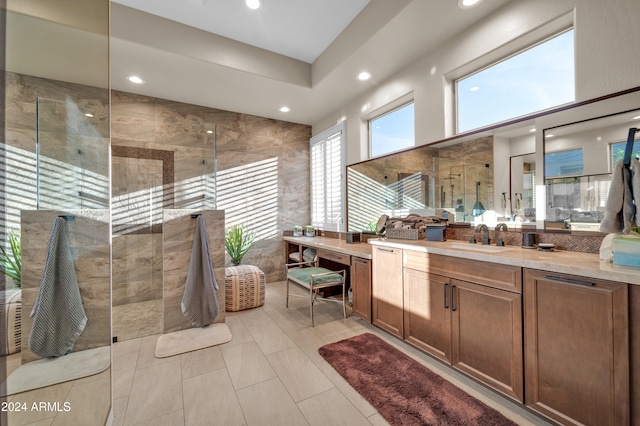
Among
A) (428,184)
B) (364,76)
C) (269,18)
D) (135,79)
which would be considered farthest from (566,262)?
(135,79)

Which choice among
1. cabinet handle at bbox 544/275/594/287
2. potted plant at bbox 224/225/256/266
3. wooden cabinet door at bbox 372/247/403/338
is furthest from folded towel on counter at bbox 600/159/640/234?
potted plant at bbox 224/225/256/266

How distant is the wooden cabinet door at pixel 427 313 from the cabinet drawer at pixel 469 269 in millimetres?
64

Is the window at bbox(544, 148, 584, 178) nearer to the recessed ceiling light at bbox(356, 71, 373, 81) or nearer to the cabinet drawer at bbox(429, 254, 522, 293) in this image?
the cabinet drawer at bbox(429, 254, 522, 293)

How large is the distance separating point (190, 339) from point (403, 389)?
80.8 inches

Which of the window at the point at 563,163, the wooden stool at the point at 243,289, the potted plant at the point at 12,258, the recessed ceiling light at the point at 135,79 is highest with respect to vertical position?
the recessed ceiling light at the point at 135,79

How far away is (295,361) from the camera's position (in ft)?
7.07

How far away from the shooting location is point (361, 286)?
282 cm

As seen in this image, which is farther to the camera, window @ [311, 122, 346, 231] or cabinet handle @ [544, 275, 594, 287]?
window @ [311, 122, 346, 231]

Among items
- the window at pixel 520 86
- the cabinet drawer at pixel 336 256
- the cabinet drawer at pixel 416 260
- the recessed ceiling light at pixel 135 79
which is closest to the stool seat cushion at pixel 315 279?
the cabinet drawer at pixel 336 256

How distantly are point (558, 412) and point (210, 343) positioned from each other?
2628mm

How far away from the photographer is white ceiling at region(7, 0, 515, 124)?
7.04ft

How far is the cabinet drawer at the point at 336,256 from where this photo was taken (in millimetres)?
3024

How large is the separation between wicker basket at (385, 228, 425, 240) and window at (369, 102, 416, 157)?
107 centimetres

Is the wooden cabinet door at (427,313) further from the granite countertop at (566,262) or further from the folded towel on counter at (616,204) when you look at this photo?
the folded towel on counter at (616,204)
